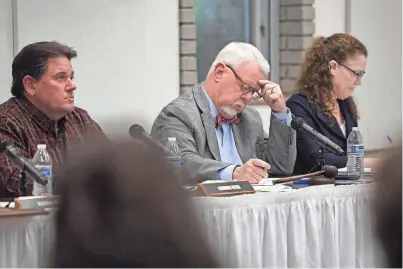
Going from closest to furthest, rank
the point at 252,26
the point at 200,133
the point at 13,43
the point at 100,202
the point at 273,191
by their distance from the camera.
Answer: the point at 100,202 → the point at 273,191 → the point at 200,133 → the point at 13,43 → the point at 252,26

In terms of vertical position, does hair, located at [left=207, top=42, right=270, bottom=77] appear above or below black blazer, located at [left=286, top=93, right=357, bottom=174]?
above

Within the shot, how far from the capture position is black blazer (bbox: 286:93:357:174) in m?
3.94

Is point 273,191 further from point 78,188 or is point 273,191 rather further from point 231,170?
point 78,188

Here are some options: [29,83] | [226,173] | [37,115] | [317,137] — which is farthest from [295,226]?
[29,83]

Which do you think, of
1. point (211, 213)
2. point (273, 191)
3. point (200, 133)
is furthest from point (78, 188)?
point (200, 133)

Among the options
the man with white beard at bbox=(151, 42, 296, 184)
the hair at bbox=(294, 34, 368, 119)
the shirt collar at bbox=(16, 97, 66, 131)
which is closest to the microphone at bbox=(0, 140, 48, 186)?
the shirt collar at bbox=(16, 97, 66, 131)

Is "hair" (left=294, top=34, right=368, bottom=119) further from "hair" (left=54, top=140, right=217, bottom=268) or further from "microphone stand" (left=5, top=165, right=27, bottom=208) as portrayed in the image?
"hair" (left=54, top=140, right=217, bottom=268)

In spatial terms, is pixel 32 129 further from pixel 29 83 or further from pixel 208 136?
pixel 208 136

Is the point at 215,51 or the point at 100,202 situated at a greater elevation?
the point at 215,51

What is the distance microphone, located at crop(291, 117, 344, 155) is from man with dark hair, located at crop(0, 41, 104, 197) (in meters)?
0.84

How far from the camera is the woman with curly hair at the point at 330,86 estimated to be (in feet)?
13.7

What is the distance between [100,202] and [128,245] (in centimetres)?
6

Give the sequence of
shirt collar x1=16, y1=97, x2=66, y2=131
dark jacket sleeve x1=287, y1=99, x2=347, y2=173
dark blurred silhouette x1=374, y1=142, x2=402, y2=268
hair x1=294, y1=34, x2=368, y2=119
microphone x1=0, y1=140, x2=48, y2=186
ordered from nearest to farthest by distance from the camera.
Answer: dark blurred silhouette x1=374, y1=142, x2=402, y2=268, microphone x1=0, y1=140, x2=48, y2=186, shirt collar x1=16, y1=97, x2=66, y2=131, dark jacket sleeve x1=287, y1=99, x2=347, y2=173, hair x1=294, y1=34, x2=368, y2=119

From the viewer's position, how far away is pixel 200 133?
Answer: 3607mm
